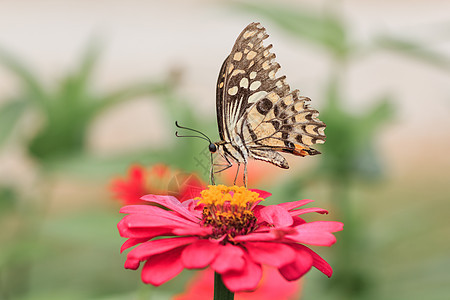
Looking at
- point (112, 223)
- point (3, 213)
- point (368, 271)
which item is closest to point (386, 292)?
point (368, 271)

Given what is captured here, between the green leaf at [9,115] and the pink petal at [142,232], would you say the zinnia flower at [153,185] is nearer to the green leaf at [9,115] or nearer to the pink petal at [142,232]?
the pink petal at [142,232]

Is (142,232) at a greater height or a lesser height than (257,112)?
lesser

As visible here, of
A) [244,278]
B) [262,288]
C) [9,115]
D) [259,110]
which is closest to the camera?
[244,278]

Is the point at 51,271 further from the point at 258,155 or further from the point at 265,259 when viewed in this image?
the point at 265,259

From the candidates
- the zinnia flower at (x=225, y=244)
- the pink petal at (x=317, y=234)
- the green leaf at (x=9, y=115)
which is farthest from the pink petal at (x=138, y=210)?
the green leaf at (x=9, y=115)

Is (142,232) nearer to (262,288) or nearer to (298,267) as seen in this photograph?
(298,267)

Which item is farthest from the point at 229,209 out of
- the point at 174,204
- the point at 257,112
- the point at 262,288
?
the point at 262,288
